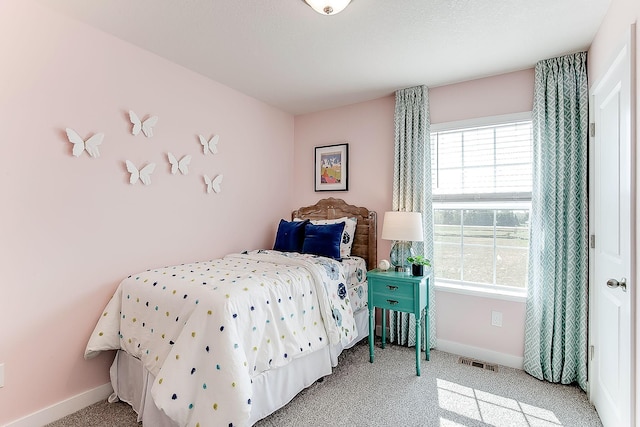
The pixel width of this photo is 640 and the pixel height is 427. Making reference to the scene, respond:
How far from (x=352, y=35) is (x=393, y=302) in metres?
2.05

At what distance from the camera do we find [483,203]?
114 inches

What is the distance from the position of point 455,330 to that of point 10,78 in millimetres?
3662

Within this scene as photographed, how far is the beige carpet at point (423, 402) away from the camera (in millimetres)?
2010

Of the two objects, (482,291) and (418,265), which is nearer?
(418,265)

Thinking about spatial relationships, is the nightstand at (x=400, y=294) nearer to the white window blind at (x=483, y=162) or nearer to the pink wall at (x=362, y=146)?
the pink wall at (x=362, y=146)

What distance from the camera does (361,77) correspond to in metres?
2.89

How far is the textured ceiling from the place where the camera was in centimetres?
192

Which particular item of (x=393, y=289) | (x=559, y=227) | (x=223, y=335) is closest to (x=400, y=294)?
(x=393, y=289)

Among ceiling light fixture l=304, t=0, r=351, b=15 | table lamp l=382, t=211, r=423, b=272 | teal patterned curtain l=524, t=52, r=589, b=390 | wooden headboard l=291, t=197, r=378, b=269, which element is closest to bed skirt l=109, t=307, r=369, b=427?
table lamp l=382, t=211, r=423, b=272

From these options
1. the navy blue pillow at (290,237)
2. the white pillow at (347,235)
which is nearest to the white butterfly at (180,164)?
the navy blue pillow at (290,237)

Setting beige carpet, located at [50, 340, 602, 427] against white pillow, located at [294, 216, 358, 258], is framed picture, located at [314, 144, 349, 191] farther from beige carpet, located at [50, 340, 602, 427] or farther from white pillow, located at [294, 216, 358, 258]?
beige carpet, located at [50, 340, 602, 427]

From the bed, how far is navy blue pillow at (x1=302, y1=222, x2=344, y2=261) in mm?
184

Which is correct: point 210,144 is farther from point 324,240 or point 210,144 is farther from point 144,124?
point 324,240

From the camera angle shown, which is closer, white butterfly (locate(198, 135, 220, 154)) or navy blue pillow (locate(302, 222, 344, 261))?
white butterfly (locate(198, 135, 220, 154))
